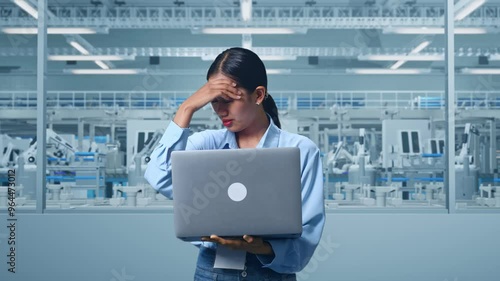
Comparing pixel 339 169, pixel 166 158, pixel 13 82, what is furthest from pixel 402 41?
pixel 166 158

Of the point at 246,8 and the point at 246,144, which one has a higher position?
the point at 246,8

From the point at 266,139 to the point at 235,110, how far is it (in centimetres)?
10

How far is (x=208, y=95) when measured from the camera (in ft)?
3.65

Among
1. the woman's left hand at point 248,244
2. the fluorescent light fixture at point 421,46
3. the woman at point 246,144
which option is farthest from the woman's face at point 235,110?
the fluorescent light fixture at point 421,46

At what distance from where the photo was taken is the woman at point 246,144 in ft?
3.44

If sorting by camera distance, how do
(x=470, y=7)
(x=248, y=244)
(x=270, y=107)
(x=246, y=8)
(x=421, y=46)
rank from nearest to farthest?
(x=248, y=244)
(x=270, y=107)
(x=470, y=7)
(x=246, y=8)
(x=421, y=46)

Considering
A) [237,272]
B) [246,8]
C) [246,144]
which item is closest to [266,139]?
[246,144]

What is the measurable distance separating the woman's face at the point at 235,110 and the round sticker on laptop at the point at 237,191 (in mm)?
169

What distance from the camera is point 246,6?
7.41 metres

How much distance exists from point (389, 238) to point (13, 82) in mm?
14049

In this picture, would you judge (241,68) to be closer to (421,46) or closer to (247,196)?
(247,196)

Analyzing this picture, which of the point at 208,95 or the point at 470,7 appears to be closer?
the point at 208,95

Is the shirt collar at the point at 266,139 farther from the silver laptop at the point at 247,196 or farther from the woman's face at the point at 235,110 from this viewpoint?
the silver laptop at the point at 247,196

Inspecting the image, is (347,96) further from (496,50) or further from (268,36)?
(496,50)
